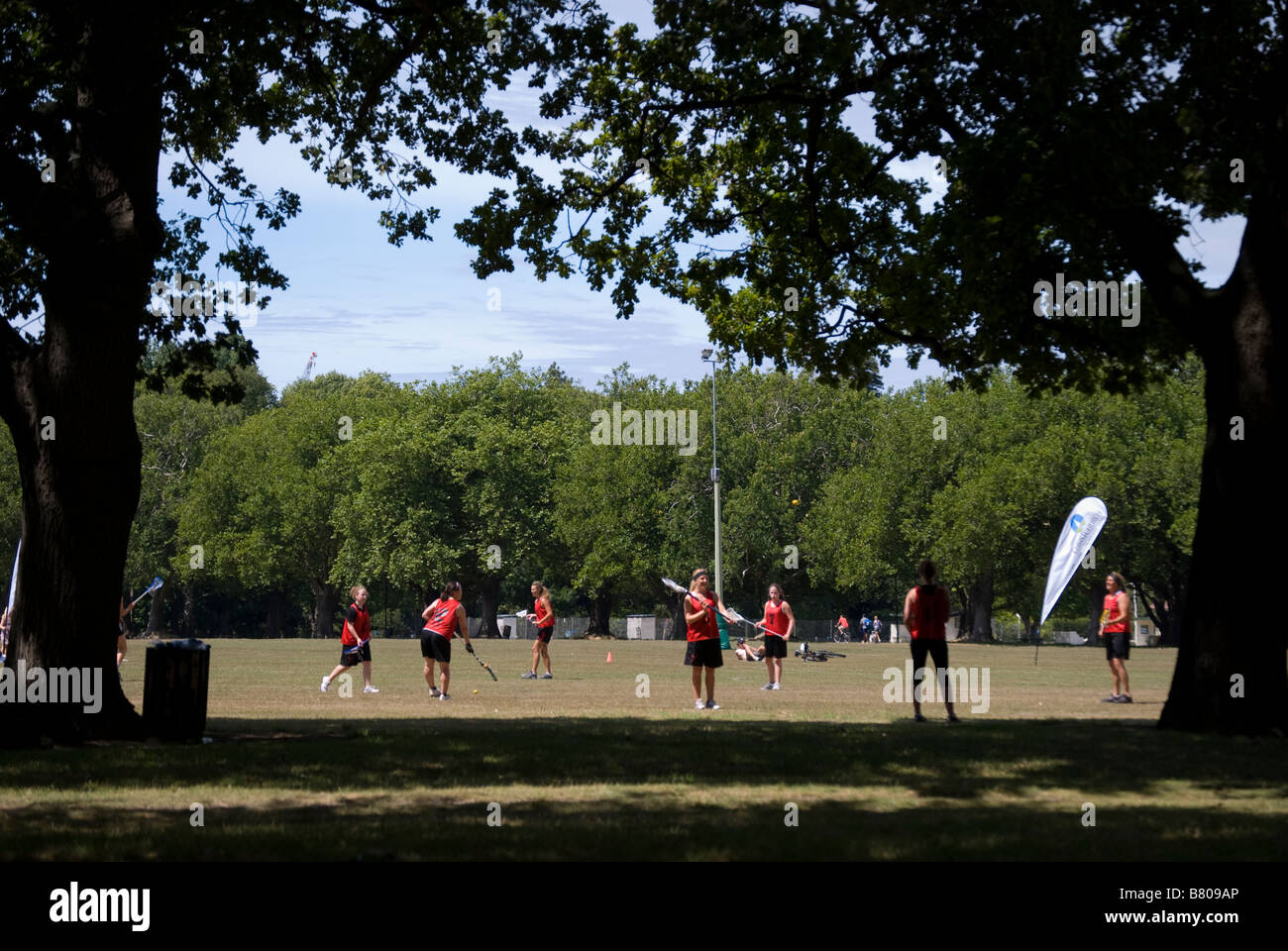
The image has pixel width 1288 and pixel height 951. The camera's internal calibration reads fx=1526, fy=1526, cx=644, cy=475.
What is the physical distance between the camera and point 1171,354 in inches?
808

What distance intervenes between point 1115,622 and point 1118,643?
519 mm

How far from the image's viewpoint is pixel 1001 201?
15672 millimetres

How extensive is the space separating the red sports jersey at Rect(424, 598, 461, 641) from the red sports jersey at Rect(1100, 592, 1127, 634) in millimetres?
10488

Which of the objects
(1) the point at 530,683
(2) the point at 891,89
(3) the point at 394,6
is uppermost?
(3) the point at 394,6

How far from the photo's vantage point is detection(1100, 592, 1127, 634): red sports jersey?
2459 cm

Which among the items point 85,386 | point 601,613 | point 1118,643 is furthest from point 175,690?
point 601,613

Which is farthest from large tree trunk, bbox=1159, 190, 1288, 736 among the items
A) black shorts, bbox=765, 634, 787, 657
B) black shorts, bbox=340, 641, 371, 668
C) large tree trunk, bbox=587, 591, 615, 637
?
large tree trunk, bbox=587, 591, 615, 637

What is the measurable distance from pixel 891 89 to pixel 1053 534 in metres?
56.0

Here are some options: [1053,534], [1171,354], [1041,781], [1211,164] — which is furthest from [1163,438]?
[1041,781]

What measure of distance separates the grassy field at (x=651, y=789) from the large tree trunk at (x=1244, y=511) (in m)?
0.80

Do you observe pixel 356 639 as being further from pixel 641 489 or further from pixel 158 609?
pixel 158 609

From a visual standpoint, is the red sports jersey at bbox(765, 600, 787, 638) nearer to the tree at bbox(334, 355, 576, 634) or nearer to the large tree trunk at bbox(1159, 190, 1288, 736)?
the large tree trunk at bbox(1159, 190, 1288, 736)

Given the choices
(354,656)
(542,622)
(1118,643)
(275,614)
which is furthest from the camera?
(275,614)
